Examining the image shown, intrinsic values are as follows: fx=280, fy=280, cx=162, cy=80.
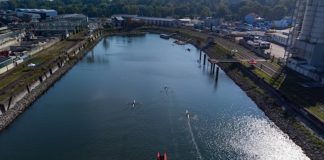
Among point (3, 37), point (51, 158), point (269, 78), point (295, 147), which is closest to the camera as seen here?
point (51, 158)

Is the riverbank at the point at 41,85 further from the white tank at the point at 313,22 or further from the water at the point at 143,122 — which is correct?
the white tank at the point at 313,22

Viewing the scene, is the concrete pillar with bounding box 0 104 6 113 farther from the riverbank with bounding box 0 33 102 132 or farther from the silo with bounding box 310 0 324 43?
the silo with bounding box 310 0 324 43

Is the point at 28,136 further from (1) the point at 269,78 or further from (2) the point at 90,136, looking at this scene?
(1) the point at 269,78

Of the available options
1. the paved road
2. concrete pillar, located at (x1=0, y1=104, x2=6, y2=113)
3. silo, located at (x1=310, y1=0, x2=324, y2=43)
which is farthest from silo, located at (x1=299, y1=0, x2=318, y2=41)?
concrete pillar, located at (x1=0, y1=104, x2=6, y2=113)

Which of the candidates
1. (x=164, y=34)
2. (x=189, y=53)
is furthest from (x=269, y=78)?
(x=164, y=34)

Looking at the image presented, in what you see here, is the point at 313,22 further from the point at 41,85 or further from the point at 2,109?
the point at 2,109
